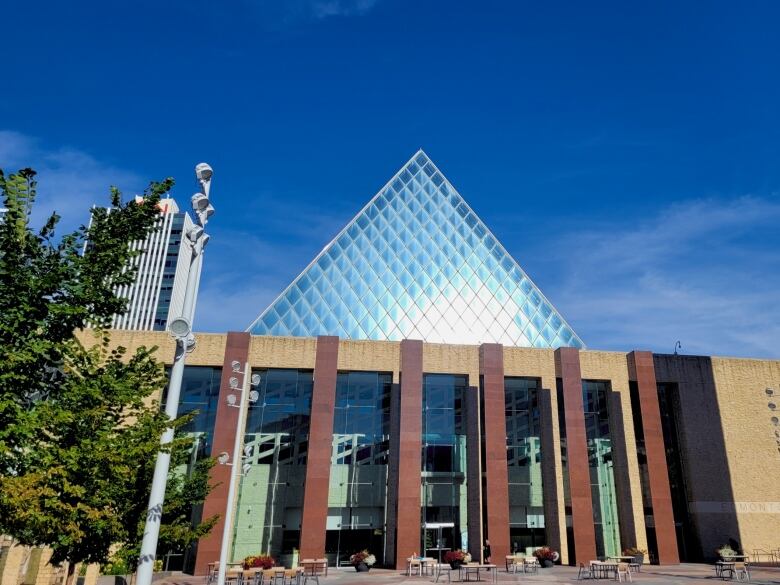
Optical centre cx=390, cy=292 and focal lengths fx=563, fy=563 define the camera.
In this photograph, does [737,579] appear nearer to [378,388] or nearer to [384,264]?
[378,388]

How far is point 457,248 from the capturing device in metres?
54.1

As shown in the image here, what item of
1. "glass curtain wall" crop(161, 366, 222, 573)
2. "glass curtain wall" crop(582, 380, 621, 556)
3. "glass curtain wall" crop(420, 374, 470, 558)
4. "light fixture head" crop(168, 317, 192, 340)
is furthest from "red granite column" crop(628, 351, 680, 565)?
"light fixture head" crop(168, 317, 192, 340)

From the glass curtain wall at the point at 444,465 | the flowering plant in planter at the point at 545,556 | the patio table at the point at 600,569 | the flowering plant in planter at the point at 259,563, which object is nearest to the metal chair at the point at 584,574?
the patio table at the point at 600,569

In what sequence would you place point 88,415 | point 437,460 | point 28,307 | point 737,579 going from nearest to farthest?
point 28,307 → point 88,415 → point 737,579 → point 437,460

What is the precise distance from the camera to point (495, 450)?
30172 millimetres

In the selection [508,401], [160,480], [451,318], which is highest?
[451,318]

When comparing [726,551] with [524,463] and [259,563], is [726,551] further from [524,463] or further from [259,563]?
[259,563]

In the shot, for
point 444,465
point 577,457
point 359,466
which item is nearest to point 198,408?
point 359,466

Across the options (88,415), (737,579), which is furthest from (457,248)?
(88,415)

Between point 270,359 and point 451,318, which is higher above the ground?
point 451,318

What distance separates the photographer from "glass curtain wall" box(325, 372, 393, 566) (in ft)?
97.2

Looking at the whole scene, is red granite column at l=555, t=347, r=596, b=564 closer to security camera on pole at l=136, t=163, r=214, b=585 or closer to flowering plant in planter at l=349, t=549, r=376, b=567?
flowering plant in planter at l=349, t=549, r=376, b=567

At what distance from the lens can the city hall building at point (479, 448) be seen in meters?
29.4

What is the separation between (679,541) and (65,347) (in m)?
34.2
